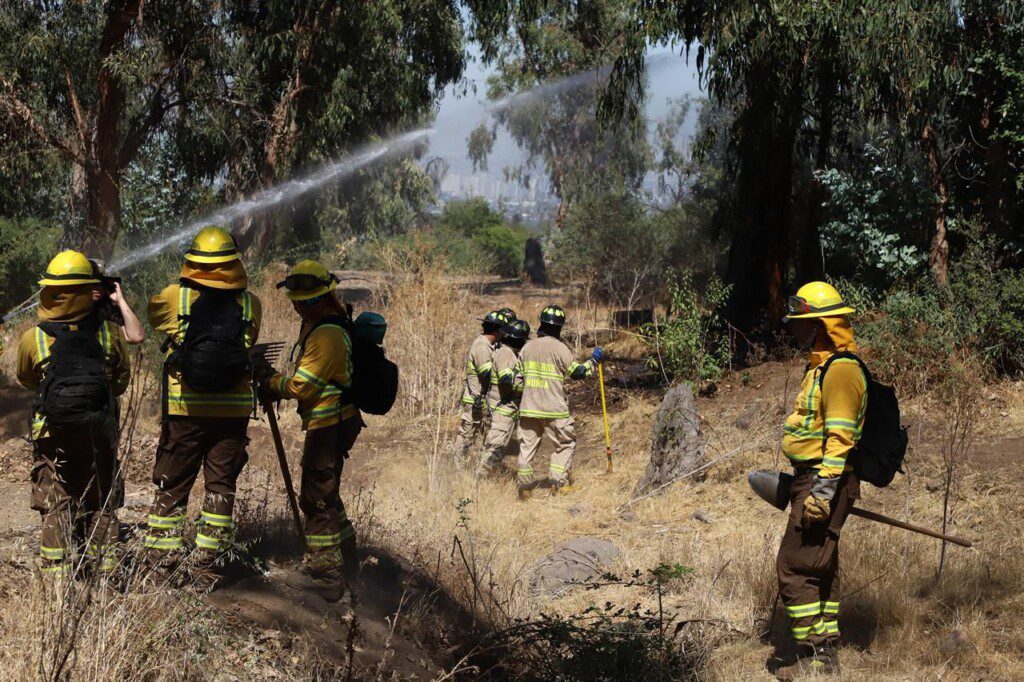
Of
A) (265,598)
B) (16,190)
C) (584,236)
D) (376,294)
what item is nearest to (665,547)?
(265,598)

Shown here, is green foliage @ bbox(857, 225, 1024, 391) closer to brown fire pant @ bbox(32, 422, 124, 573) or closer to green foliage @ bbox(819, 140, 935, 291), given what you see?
green foliage @ bbox(819, 140, 935, 291)

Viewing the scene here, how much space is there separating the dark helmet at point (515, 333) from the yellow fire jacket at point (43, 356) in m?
5.17

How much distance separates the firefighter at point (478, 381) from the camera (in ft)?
32.6

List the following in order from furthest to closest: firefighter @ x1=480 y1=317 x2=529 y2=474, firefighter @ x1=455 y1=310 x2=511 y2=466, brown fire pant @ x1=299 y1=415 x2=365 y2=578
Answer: firefighter @ x1=455 y1=310 x2=511 y2=466 → firefighter @ x1=480 y1=317 x2=529 y2=474 → brown fire pant @ x1=299 y1=415 x2=365 y2=578

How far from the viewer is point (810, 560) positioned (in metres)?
4.85

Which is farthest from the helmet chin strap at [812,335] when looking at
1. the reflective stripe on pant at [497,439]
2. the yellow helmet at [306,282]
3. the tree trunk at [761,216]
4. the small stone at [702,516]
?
the tree trunk at [761,216]

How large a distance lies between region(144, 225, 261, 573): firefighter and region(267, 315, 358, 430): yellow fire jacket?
0.71 ft

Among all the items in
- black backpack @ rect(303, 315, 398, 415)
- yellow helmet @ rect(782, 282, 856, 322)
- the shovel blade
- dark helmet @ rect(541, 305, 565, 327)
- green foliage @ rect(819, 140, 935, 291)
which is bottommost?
the shovel blade

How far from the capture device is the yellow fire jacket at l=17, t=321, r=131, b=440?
190 inches

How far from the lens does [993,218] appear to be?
12500 millimetres

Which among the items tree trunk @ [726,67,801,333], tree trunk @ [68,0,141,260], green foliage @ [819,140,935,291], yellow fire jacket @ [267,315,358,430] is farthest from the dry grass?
tree trunk @ [68,0,141,260]

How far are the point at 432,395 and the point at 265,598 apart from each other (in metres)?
5.83

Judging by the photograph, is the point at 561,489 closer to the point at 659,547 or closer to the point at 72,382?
the point at 659,547

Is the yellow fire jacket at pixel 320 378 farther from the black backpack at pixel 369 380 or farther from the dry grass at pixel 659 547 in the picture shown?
the dry grass at pixel 659 547
